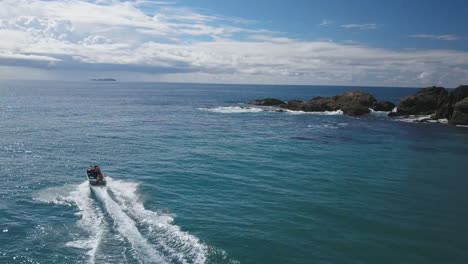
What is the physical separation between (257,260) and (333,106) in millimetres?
100036

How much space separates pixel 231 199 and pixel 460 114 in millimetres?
74414

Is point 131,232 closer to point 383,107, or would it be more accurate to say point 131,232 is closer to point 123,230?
point 123,230

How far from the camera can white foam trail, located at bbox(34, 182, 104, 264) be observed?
25.0 metres

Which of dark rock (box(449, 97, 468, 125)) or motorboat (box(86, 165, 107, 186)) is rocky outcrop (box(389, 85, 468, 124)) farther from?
motorboat (box(86, 165, 107, 186))

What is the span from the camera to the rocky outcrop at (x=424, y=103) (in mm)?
103062

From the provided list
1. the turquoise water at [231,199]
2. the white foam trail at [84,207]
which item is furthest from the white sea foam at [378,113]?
the white foam trail at [84,207]

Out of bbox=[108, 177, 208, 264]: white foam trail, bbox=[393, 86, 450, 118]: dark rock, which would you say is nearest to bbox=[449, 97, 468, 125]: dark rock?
bbox=[393, 86, 450, 118]: dark rock

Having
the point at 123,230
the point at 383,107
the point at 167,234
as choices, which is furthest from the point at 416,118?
the point at 123,230

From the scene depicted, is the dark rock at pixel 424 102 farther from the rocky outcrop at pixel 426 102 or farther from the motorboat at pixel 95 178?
the motorboat at pixel 95 178

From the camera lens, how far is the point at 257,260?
78.2 ft

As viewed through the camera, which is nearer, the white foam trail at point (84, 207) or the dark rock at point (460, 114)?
the white foam trail at point (84, 207)

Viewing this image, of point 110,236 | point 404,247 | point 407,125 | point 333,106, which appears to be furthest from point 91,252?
point 333,106

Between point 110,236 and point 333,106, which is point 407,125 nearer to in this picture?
point 333,106

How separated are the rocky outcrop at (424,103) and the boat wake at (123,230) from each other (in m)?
89.8
